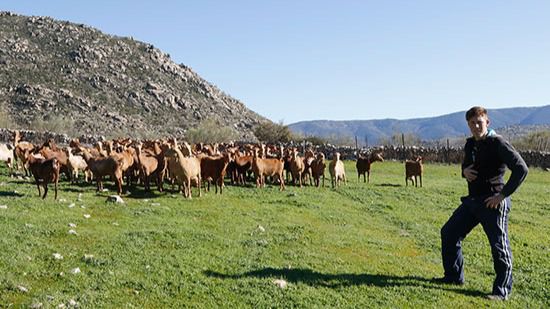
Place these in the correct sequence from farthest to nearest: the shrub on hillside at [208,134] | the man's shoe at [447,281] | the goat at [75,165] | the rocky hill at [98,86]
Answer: the rocky hill at [98,86]
the shrub on hillside at [208,134]
the goat at [75,165]
the man's shoe at [447,281]

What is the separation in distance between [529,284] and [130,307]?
23.2ft

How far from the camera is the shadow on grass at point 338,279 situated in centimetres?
879

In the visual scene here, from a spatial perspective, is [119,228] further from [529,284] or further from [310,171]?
[310,171]

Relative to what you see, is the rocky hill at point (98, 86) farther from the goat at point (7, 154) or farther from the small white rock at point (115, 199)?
the small white rock at point (115, 199)

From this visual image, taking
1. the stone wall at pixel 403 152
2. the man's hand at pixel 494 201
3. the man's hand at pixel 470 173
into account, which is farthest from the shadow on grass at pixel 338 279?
the stone wall at pixel 403 152

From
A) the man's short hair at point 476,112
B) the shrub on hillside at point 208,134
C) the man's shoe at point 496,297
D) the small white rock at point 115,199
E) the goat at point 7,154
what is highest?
the shrub on hillside at point 208,134

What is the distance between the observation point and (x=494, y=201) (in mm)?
7824

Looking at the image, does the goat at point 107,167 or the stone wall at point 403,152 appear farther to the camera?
the stone wall at point 403,152

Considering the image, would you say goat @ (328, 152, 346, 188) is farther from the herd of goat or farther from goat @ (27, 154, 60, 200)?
goat @ (27, 154, 60, 200)

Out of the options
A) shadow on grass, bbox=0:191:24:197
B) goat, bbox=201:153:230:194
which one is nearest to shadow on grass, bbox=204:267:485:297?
shadow on grass, bbox=0:191:24:197

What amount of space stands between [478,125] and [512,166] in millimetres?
787

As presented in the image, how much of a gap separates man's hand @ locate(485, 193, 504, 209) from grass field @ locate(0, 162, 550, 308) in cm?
161

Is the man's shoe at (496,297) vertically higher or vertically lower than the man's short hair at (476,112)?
lower

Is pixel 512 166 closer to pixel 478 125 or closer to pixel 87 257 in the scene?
pixel 478 125
